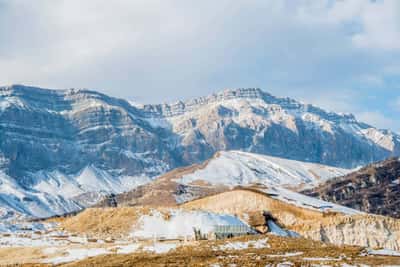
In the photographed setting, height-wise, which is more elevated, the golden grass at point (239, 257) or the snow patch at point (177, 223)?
the snow patch at point (177, 223)

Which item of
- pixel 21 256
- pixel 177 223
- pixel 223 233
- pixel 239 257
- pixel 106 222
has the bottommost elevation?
pixel 239 257

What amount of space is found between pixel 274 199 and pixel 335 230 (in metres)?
16.9

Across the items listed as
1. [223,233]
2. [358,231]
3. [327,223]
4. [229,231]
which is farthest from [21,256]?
[358,231]

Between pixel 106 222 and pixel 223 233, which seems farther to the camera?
pixel 106 222

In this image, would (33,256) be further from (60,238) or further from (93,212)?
(93,212)

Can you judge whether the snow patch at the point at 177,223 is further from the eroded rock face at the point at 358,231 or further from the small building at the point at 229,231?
the eroded rock face at the point at 358,231

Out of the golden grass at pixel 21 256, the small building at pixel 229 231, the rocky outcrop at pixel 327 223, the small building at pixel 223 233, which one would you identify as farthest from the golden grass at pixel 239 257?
the rocky outcrop at pixel 327 223

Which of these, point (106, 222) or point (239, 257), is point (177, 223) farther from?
point (239, 257)

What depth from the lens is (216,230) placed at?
221 feet

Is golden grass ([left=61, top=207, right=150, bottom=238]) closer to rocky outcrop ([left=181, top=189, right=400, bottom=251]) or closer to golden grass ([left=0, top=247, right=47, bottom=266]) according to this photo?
golden grass ([left=0, top=247, right=47, bottom=266])

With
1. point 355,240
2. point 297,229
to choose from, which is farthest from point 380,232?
point 297,229

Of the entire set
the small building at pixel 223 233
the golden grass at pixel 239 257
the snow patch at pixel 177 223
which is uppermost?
the snow patch at pixel 177 223

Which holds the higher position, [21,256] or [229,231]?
[229,231]

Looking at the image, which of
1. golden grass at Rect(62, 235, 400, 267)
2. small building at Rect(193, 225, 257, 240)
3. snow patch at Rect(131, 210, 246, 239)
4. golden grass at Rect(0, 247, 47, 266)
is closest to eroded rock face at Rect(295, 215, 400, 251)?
snow patch at Rect(131, 210, 246, 239)
